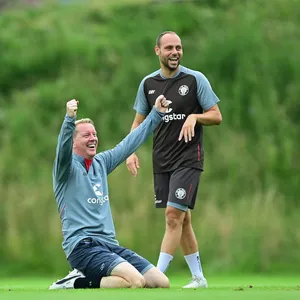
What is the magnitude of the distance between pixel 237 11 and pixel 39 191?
222 inches

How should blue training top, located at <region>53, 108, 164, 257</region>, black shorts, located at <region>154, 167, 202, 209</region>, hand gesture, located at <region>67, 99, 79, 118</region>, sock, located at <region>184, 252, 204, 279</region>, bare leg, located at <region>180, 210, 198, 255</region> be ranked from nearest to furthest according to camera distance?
hand gesture, located at <region>67, 99, 79, 118</region> < blue training top, located at <region>53, 108, 164, 257</region> < black shorts, located at <region>154, 167, 202, 209</region> < sock, located at <region>184, 252, 204, 279</region> < bare leg, located at <region>180, 210, 198, 255</region>

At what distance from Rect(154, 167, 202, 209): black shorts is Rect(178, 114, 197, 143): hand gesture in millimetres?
468

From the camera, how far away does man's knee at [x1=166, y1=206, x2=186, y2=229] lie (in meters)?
9.98

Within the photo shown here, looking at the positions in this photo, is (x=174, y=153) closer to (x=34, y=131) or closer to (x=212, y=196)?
(x=212, y=196)

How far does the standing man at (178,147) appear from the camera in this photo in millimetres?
9977

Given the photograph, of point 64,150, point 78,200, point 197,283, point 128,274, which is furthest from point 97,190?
point 197,283

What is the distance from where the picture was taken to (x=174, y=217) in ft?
32.8

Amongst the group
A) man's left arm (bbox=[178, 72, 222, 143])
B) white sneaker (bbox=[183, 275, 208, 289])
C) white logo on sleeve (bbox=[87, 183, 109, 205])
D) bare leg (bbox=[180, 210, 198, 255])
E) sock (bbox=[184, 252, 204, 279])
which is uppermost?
man's left arm (bbox=[178, 72, 222, 143])

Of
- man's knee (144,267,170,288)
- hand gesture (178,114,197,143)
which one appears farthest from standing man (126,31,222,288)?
man's knee (144,267,170,288)

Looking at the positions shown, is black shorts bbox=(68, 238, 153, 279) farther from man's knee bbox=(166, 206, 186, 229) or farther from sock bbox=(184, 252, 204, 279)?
sock bbox=(184, 252, 204, 279)

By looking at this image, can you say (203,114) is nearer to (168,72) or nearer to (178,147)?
(178,147)

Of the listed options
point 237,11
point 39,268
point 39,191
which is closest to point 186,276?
point 39,268

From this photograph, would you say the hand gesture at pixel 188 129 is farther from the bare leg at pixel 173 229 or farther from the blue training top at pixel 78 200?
the blue training top at pixel 78 200

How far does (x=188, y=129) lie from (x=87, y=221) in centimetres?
136
